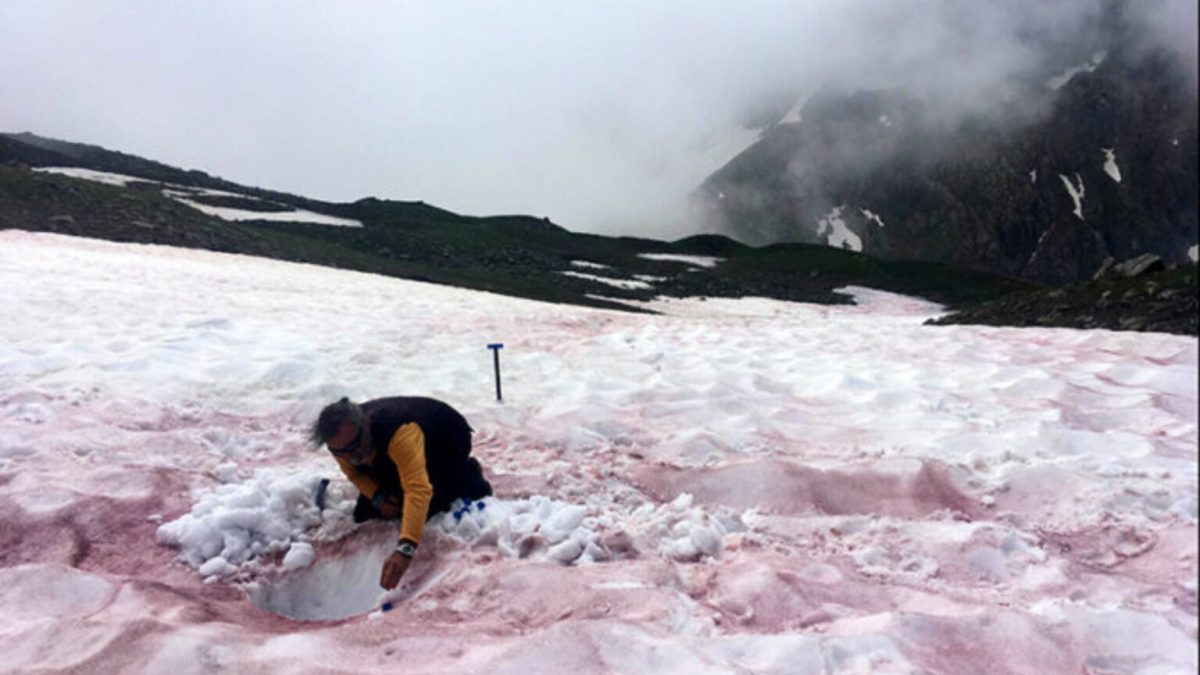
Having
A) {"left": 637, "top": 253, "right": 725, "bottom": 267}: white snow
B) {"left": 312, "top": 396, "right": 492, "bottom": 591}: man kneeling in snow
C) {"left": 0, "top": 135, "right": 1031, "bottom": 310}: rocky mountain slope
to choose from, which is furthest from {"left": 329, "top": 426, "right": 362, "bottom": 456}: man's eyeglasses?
{"left": 637, "top": 253, "right": 725, "bottom": 267}: white snow

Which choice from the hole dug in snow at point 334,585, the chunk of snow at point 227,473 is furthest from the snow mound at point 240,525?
the chunk of snow at point 227,473

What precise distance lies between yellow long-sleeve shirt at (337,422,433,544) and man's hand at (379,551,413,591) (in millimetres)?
120

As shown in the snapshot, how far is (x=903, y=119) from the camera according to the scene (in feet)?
600

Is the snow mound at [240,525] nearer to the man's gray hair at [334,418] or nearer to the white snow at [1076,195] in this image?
the man's gray hair at [334,418]

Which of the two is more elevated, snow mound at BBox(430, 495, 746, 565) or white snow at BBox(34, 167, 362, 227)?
white snow at BBox(34, 167, 362, 227)

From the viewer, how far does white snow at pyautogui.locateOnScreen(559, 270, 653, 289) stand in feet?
142

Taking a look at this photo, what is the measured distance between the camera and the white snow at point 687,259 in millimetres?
67500

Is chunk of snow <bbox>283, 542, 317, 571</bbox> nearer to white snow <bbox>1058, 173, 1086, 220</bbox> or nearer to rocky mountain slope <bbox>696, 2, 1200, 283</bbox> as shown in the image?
rocky mountain slope <bbox>696, 2, 1200, 283</bbox>

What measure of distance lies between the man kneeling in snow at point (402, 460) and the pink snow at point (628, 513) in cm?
24

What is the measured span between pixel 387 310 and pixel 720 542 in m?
12.1

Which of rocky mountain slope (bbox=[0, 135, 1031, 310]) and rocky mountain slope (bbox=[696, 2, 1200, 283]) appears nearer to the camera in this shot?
rocky mountain slope (bbox=[0, 135, 1031, 310])

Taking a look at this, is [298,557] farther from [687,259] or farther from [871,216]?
[871,216]

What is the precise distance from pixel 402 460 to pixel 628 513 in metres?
1.73

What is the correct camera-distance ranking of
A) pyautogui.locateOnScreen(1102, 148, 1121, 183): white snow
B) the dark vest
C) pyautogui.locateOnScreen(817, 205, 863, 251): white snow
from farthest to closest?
pyautogui.locateOnScreen(817, 205, 863, 251): white snow → the dark vest → pyautogui.locateOnScreen(1102, 148, 1121, 183): white snow
